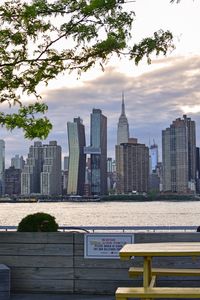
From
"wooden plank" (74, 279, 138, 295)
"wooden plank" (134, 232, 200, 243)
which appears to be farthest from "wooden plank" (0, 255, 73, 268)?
"wooden plank" (134, 232, 200, 243)

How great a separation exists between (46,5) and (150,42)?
1.67 metres

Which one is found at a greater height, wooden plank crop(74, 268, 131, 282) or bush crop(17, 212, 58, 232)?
bush crop(17, 212, 58, 232)

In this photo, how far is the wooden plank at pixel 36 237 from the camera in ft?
31.8

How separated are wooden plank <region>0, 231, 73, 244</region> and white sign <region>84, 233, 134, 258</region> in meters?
0.29

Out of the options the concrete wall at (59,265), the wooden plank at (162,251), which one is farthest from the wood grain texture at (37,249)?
the wooden plank at (162,251)

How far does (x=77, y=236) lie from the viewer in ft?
31.7

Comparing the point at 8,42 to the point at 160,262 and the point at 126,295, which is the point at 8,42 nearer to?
the point at 160,262

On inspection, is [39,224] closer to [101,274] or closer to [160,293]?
[101,274]

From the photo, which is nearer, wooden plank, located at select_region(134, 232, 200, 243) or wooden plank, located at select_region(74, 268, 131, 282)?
wooden plank, located at select_region(134, 232, 200, 243)

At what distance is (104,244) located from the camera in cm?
967

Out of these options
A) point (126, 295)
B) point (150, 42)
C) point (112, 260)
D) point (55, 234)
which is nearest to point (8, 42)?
point (150, 42)

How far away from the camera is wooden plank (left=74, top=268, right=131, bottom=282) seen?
9.56 metres

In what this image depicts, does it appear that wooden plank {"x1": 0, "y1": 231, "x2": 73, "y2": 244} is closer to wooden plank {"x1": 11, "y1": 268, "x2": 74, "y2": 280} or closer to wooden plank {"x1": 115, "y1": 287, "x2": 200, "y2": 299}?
wooden plank {"x1": 11, "y1": 268, "x2": 74, "y2": 280}

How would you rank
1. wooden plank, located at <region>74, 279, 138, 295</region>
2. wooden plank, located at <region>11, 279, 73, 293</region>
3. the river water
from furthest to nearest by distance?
the river water → wooden plank, located at <region>11, 279, 73, 293</region> → wooden plank, located at <region>74, 279, 138, 295</region>
